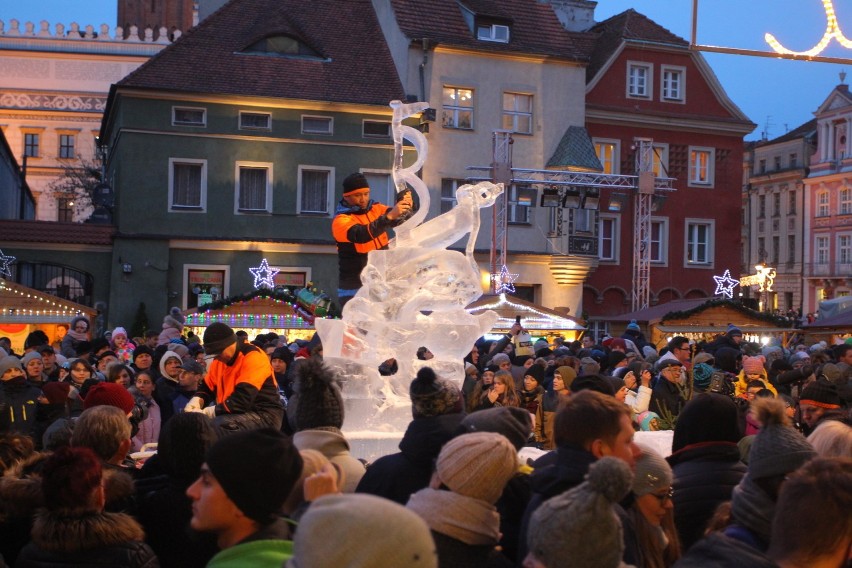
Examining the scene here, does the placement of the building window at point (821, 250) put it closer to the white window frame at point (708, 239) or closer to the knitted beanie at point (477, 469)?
the white window frame at point (708, 239)

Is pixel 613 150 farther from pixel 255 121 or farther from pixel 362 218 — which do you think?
pixel 362 218

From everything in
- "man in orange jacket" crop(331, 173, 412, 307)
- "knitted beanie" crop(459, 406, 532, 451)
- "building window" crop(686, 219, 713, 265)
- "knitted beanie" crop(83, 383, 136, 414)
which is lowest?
"knitted beanie" crop(83, 383, 136, 414)

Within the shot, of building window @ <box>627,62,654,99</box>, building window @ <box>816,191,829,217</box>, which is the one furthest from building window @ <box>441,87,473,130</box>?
building window @ <box>816,191,829,217</box>

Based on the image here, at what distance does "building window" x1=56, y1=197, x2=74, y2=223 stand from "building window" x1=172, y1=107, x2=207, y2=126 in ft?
117

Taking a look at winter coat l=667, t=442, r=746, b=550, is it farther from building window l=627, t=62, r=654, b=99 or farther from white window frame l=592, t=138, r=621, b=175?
building window l=627, t=62, r=654, b=99

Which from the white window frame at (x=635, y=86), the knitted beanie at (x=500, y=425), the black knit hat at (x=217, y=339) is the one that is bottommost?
the knitted beanie at (x=500, y=425)

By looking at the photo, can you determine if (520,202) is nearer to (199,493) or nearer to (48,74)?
(199,493)

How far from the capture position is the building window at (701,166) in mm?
38500

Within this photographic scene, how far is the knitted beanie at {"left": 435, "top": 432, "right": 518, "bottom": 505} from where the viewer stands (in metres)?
4.08

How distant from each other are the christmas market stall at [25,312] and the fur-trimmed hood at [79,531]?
1811cm

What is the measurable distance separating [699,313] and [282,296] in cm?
954

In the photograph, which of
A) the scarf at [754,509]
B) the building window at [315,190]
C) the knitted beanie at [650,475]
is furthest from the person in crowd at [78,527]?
the building window at [315,190]

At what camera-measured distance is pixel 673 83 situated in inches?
1508

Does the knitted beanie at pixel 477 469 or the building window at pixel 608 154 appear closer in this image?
the knitted beanie at pixel 477 469
